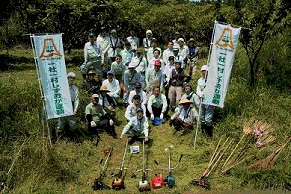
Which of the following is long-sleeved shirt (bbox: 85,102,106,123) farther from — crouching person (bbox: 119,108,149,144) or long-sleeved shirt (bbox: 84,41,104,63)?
long-sleeved shirt (bbox: 84,41,104,63)

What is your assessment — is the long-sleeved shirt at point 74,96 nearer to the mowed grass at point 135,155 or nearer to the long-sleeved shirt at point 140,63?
the mowed grass at point 135,155

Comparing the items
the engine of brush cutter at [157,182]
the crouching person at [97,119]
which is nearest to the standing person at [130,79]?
the crouching person at [97,119]

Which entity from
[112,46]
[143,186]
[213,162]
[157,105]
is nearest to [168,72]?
[157,105]

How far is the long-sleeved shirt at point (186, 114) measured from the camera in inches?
356

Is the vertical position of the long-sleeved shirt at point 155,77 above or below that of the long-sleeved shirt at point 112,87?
above

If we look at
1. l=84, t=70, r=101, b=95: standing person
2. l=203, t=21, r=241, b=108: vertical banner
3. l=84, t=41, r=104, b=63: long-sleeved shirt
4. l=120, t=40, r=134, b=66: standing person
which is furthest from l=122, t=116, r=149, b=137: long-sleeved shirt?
l=84, t=41, r=104, b=63: long-sleeved shirt

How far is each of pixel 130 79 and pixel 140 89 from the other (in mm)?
781

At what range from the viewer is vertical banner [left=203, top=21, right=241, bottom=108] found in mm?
7895

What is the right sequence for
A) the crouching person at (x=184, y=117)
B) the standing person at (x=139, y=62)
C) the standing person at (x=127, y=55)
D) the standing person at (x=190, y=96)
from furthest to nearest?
the standing person at (x=127, y=55)
the standing person at (x=139, y=62)
the standing person at (x=190, y=96)
the crouching person at (x=184, y=117)

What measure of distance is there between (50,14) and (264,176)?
1149 cm

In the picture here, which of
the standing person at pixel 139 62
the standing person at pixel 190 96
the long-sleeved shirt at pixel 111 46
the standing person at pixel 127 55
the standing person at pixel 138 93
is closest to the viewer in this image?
the standing person at pixel 190 96

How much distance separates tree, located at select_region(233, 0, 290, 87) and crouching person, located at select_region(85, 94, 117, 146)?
14.5 feet

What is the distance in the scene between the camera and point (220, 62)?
8086 mm

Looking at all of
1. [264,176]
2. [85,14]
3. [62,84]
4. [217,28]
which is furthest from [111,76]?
[85,14]
